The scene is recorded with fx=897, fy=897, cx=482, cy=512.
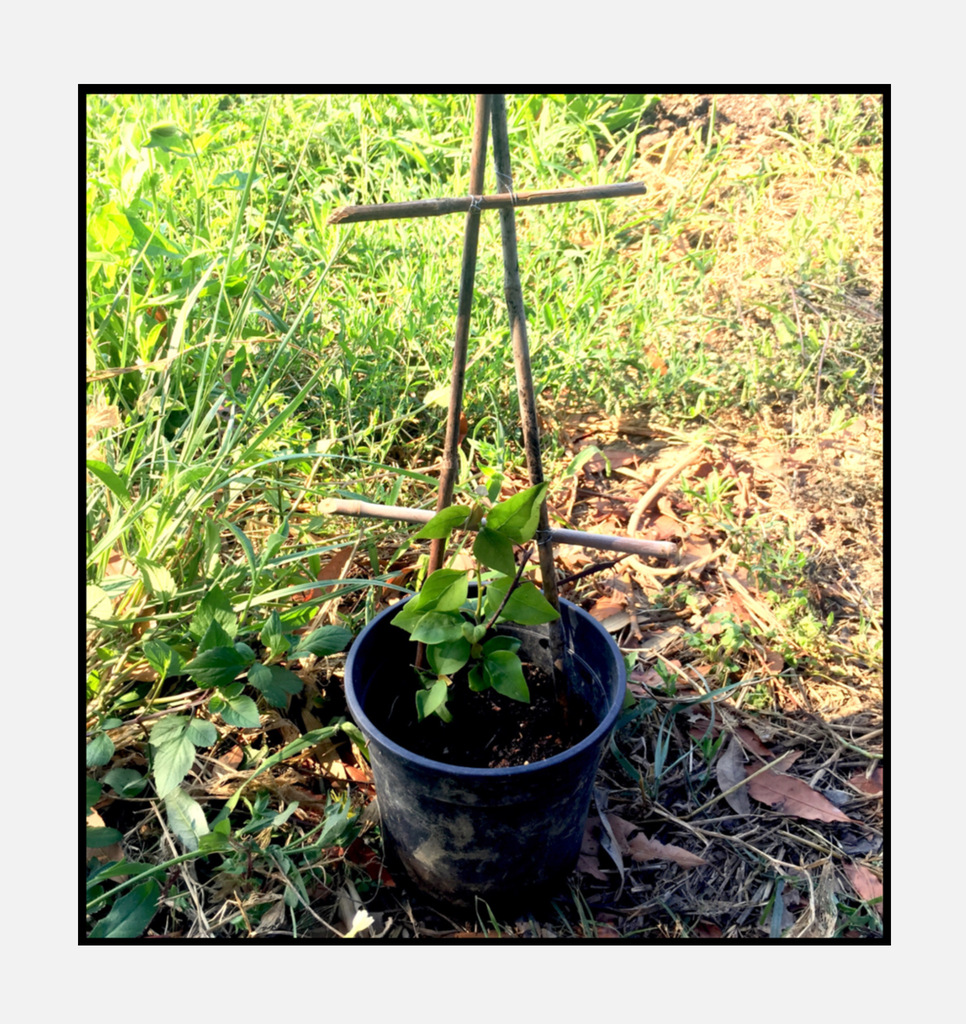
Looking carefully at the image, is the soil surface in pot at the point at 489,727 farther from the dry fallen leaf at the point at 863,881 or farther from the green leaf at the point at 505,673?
the dry fallen leaf at the point at 863,881

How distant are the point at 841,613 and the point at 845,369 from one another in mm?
789

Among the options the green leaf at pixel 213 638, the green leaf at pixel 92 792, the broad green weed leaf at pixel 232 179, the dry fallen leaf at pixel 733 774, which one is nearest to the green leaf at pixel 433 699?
the green leaf at pixel 213 638

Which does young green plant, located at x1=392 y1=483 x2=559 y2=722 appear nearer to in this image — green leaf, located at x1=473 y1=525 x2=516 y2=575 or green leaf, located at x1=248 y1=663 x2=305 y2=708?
green leaf, located at x1=473 y1=525 x2=516 y2=575

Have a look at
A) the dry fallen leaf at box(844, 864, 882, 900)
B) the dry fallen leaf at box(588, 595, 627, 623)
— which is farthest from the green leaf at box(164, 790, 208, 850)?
Answer: the dry fallen leaf at box(844, 864, 882, 900)

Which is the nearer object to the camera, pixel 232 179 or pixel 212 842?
pixel 212 842

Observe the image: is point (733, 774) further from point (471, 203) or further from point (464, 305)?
point (471, 203)

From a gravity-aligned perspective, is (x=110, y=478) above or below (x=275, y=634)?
above

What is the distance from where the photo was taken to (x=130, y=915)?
1.34 metres

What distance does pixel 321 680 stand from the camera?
1.73 meters

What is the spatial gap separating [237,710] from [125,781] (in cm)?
27

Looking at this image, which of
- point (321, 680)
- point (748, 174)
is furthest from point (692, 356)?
point (321, 680)

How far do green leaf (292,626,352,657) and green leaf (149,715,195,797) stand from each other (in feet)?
0.70

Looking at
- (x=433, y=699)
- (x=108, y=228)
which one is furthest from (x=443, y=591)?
(x=108, y=228)

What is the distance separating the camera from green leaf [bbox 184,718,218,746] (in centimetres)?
137
